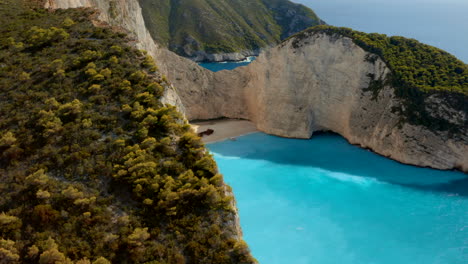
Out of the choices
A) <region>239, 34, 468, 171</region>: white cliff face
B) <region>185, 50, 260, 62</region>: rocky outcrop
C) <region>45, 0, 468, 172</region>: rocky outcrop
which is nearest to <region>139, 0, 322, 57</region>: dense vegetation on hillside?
<region>185, 50, 260, 62</region>: rocky outcrop

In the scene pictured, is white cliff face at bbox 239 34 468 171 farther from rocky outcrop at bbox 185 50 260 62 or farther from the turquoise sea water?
rocky outcrop at bbox 185 50 260 62

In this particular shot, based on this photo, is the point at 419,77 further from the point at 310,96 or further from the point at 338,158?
the point at 338,158

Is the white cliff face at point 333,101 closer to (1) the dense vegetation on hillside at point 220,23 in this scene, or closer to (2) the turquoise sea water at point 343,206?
(2) the turquoise sea water at point 343,206

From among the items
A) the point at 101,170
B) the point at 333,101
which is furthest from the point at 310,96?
the point at 101,170

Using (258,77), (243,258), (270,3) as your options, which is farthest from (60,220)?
(270,3)

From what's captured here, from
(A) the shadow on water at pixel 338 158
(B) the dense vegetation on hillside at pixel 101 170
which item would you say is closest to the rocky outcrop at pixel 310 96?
(A) the shadow on water at pixel 338 158

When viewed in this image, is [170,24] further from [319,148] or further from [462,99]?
[462,99]
